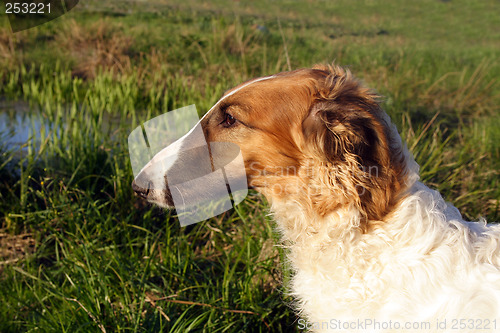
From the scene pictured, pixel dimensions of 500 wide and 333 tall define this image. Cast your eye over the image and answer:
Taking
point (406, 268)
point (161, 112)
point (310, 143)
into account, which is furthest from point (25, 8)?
point (406, 268)

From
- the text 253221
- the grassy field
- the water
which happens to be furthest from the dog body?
the text 253221

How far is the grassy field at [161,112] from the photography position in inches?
107

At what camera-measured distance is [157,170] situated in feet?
6.92

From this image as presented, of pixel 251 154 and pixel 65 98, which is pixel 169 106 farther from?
pixel 251 154

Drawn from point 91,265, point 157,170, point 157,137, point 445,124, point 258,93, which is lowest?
point 445,124

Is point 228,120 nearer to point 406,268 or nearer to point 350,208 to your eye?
point 350,208

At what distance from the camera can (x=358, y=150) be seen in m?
1.83

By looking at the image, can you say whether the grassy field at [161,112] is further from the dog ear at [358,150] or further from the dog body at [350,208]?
the dog ear at [358,150]

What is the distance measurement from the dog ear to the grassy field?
37.8 inches

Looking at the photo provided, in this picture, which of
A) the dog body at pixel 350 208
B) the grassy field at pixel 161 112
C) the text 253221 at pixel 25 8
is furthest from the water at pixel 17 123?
the dog body at pixel 350 208

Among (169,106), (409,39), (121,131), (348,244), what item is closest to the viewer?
(348,244)

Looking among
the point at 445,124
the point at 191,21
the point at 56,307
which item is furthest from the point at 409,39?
the point at 56,307

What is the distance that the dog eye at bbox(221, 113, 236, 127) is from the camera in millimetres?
2117

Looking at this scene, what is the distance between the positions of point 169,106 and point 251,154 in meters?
3.75
